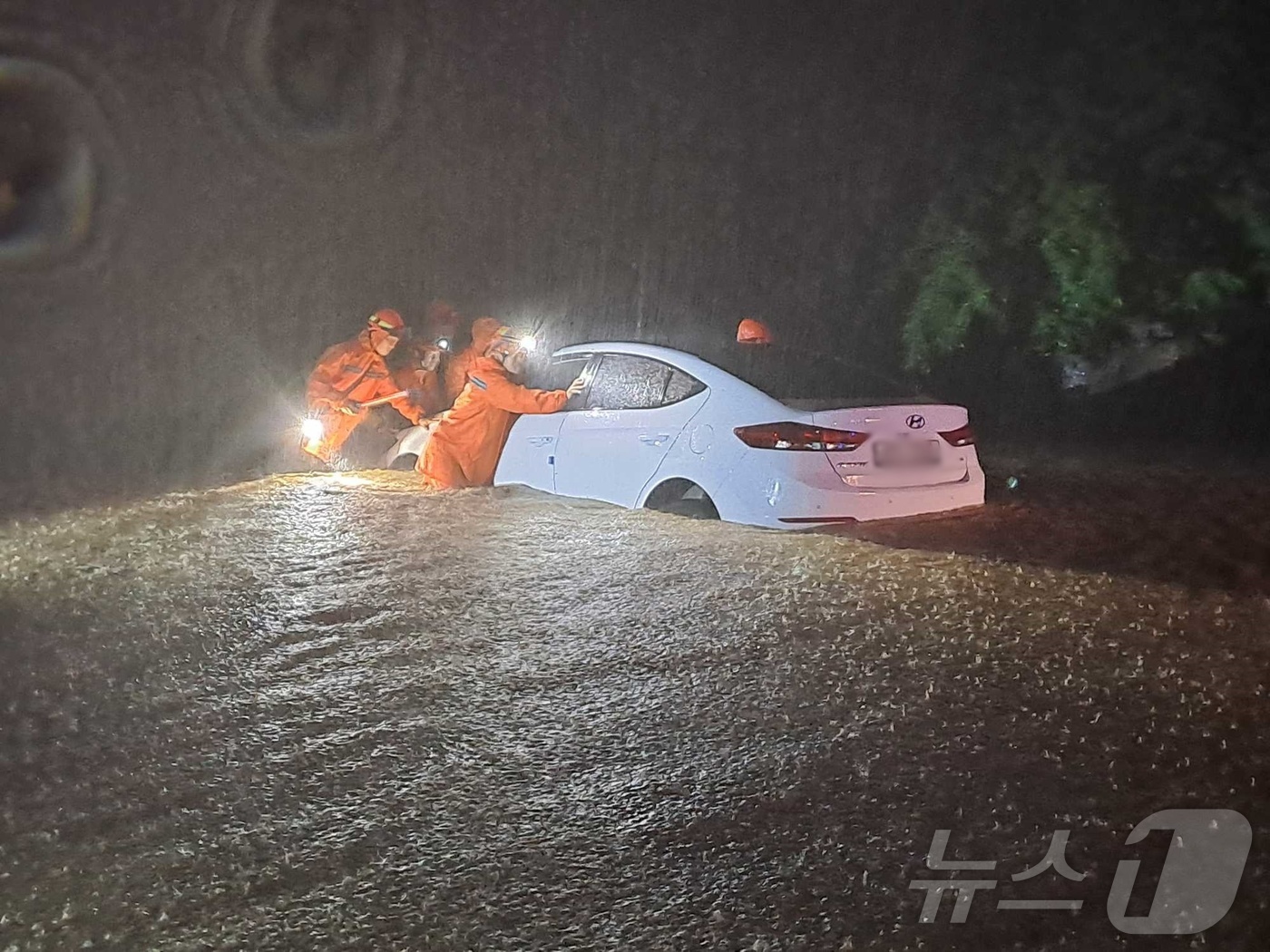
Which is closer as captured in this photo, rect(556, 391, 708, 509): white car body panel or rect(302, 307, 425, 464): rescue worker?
rect(556, 391, 708, 509): white car body panel

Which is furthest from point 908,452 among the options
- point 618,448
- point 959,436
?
point 618,448

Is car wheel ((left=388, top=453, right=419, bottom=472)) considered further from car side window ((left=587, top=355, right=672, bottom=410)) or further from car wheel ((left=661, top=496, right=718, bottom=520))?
car wheel ((left=661, top=496, right=718, bottom=520))

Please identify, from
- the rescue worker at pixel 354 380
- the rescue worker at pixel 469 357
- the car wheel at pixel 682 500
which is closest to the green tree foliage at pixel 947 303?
the rescue worker at pixel 469 357

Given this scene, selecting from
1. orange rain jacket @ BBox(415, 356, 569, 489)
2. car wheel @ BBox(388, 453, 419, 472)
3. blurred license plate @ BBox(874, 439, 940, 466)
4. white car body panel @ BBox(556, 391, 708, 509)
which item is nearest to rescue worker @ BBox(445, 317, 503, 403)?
orange rain jacket @ BBox(415, 356, 569, 489)

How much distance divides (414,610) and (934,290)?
9459 millimetres

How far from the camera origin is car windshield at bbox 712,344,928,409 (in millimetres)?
7168

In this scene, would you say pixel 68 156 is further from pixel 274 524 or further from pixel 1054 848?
pixel 1054 848

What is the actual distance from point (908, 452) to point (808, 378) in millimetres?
822

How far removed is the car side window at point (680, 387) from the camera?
23.9ft

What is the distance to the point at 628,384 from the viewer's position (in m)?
7.67

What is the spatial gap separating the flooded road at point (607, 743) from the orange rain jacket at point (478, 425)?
114 cm

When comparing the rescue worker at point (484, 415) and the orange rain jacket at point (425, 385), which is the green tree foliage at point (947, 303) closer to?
the orange rain jacket at point (425, 385)

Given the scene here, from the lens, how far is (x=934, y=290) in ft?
46.5

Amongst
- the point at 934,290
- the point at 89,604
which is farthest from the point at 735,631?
the point at 934,290
